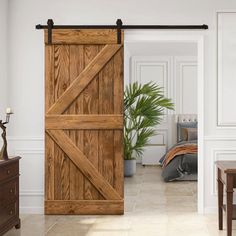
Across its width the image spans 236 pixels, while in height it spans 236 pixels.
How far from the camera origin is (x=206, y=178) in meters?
5.94

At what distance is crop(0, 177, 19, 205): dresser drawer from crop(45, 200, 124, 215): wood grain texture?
36.1 inches

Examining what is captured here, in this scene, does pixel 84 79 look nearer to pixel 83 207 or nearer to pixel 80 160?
pixel 80 160

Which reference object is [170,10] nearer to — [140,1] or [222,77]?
[140,1]

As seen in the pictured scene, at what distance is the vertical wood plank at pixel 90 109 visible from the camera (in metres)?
5.85

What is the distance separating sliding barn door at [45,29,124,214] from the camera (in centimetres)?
584

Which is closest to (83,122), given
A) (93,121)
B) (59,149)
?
(93,121)

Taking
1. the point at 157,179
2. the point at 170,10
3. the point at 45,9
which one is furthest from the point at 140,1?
the point at 157,179

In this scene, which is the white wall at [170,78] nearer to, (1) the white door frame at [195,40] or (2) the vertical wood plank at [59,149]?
(1) the white door frame at [195,40]

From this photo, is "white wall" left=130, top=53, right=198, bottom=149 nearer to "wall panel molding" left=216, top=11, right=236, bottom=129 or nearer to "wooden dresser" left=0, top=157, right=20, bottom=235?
"wall panel molding" left=216, top=11, right=236, bottom=129

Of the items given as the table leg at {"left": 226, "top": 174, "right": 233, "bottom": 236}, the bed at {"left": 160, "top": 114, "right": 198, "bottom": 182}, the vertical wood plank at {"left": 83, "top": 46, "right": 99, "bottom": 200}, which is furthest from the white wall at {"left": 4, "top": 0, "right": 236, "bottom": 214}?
the bed at {"left": 160, "top": 114, "right": 198, "bottom": 182}

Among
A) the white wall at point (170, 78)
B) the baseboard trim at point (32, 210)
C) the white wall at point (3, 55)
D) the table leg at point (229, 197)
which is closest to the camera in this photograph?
the table leg at point (229, 197)

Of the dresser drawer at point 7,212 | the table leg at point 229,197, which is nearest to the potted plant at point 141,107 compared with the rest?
the dresser drawer at point 7,212

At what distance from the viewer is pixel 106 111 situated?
5852mm

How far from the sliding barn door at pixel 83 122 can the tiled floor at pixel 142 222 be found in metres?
0.29
